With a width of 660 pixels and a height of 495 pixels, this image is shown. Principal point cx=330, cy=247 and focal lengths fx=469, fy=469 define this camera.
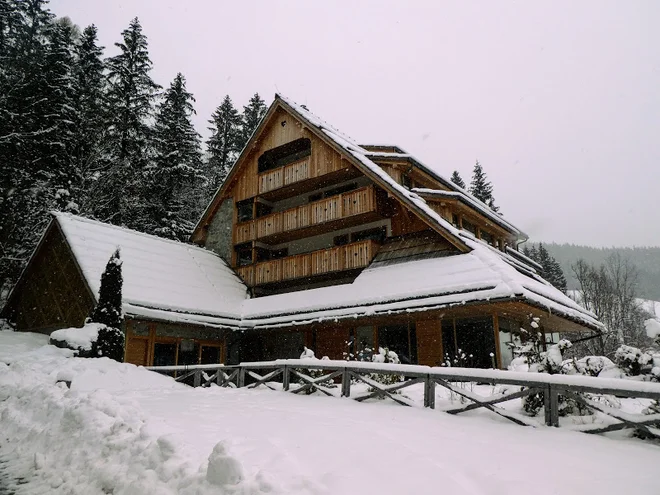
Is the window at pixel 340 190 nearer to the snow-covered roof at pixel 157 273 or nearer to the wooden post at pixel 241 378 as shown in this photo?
the snow-covered roof at pixel 157 273

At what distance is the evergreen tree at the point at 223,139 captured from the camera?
40.8 m

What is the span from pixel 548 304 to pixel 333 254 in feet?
27.9

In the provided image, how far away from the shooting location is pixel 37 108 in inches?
1104

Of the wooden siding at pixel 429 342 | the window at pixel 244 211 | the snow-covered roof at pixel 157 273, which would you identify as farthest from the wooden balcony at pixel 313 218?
the wooden siding at pixel 429 342

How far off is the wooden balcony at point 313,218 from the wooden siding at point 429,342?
4.95m

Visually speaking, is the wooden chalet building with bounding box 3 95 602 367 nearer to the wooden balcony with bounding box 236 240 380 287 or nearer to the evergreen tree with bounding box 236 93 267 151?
the wooden balcony with bounding box 236 240 380 287

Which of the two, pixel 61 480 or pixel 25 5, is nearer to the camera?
pixel 61 480

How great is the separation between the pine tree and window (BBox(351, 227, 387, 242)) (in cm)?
933

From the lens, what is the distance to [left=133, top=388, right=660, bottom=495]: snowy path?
430cm

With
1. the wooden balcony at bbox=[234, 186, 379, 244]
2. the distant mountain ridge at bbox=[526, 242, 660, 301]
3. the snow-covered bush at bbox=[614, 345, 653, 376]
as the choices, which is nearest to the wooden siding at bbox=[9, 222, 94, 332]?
the wooden balcony at bbox=[234, 186, 379, 244]

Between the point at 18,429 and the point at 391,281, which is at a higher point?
the point at 391,281

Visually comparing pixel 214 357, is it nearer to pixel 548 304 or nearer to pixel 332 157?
pixel 332 157

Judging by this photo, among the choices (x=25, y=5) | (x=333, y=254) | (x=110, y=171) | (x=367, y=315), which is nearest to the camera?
(x=367, y=315)

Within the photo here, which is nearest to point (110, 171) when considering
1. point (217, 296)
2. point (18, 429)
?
point (217, 296)
